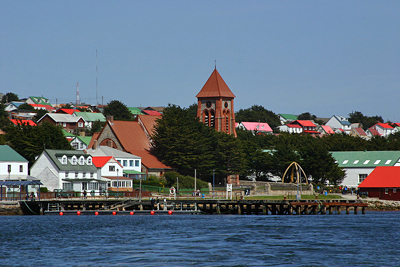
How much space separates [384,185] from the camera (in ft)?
312

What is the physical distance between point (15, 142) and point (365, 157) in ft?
197

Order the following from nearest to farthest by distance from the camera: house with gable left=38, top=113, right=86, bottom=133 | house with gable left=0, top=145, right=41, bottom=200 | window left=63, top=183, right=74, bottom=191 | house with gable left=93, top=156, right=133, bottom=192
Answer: house with gable left=0, top=145, right=41, bottom=200 < window left=63, top=183, right=74, bottom=191 < house with gable left=93, top=156, right=133, bottom=192 < house with gable left=38, top=113, right=86, bottom=133

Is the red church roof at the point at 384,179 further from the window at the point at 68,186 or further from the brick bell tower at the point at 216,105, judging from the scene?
the window at the point at 68,186

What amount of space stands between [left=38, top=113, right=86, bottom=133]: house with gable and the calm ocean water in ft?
381

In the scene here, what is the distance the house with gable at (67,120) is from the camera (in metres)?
187

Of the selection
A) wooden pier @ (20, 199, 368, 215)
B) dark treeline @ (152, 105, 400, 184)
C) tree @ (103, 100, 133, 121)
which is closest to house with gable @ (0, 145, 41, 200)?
wooden pier @ (20, 199, 368, 215)

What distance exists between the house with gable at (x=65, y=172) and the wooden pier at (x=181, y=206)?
5.65 metres

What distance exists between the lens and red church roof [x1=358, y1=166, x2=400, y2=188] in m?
94.9

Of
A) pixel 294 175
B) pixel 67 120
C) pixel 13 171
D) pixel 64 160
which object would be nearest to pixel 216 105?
pixel 294 175

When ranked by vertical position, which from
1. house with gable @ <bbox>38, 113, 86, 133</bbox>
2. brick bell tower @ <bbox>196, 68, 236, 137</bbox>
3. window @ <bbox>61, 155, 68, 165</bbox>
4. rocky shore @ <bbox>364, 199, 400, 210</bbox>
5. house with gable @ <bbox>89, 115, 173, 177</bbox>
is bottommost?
rocky shore @ <bbox>364, 199, 400, 210</bbox>

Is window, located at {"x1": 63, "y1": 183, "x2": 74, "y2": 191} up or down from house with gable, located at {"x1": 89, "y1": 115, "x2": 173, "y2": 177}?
down

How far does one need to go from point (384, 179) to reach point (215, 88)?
42747mm

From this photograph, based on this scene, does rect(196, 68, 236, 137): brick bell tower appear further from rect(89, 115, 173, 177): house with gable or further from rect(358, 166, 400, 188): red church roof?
rect(358, 166, 400, 188): red church roof

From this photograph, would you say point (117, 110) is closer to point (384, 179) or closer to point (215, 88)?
point (215, 88)
